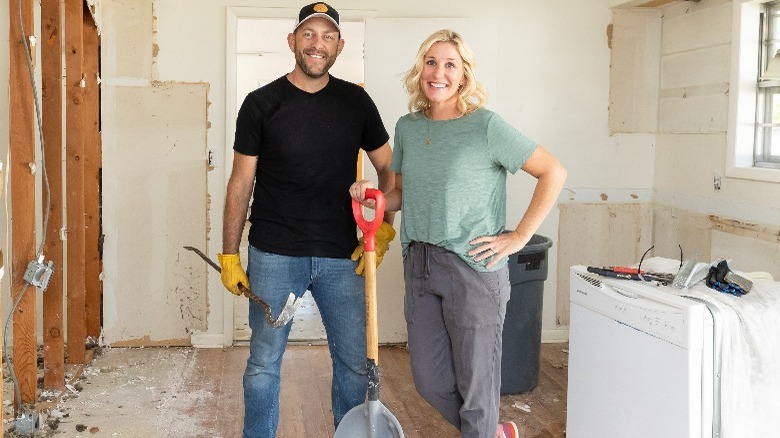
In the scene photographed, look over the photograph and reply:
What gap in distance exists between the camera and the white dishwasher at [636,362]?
8.25 ft

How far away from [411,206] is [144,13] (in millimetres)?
2769

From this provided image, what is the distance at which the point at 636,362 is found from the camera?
2.73 m

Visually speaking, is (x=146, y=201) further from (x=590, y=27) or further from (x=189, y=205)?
(x=590, y=27)

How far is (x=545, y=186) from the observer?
2664 millimetres

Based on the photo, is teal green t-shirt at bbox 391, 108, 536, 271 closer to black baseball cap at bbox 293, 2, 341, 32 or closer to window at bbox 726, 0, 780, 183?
black baseball cap at bbox 293, 2, 341, 32

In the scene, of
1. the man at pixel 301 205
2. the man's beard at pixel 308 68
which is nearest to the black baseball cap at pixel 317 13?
the man at pixel 301 205

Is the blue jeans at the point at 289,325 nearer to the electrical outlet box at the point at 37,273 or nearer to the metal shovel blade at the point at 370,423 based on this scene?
the metal shovel blade at the point at 370,423

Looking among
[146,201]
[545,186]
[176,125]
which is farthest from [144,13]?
[545,186]

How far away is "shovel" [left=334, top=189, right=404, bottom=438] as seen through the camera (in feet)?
8.56

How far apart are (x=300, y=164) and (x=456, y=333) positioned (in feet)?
2.53

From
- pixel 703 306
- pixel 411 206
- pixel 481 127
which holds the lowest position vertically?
pixel 703 306

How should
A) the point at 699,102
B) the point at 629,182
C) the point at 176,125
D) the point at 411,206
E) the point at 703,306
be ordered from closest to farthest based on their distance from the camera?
the point at 703,306
the point at 411,206
the point at 699,102
the point at 176,125
the point at 629,182

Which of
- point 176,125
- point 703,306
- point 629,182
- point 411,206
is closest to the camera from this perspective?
point 703,306

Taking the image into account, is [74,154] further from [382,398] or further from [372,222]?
[372,222]
